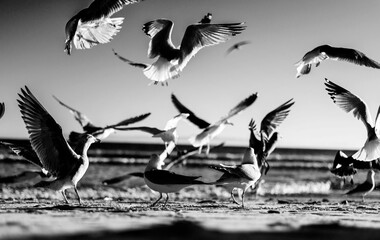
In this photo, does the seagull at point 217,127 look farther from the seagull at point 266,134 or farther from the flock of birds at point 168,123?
the seagull at point 266,134

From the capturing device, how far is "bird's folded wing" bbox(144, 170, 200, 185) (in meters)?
6.20

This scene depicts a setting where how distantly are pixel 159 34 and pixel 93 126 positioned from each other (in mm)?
2586

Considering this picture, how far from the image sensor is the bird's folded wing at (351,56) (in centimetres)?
756

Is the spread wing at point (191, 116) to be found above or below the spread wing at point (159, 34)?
below

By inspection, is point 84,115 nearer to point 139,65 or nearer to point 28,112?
→ point 139,65

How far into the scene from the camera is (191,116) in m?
9.66

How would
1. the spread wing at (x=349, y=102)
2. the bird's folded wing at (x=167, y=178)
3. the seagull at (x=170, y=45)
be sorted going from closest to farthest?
the bird's folded wing at (x=167, y=178)
the seagull at (x=170, y=45)
the spread wing at (x=349, y=102)

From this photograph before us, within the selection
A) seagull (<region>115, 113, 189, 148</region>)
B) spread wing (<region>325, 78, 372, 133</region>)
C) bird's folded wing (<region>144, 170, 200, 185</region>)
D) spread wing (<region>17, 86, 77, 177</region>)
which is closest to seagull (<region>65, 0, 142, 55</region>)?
spread wing (<region>17, 86, 77, 177</region>)

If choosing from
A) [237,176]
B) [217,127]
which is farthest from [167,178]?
[217,127]

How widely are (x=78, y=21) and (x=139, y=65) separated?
1.89 metres

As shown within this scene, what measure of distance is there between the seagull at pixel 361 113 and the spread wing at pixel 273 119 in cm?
140

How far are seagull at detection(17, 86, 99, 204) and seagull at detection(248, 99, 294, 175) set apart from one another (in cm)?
284

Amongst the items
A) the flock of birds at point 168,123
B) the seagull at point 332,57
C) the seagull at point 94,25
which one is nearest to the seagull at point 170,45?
the flock of birds at point 168,123

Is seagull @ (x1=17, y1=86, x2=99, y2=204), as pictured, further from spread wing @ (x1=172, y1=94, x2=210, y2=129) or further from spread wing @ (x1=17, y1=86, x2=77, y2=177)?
spread wing @ (x1=172, y1=94, x2=210, y2=129)
